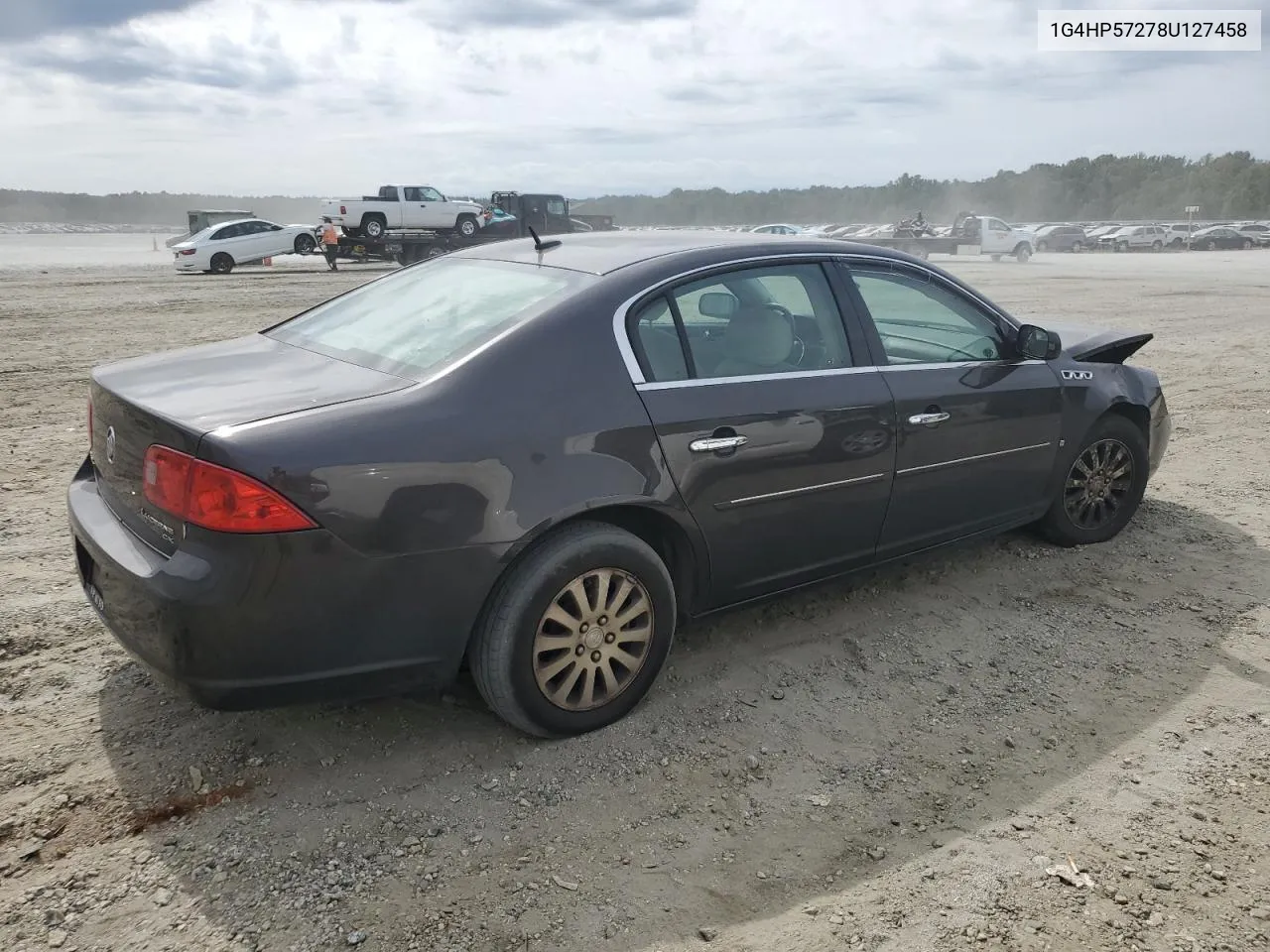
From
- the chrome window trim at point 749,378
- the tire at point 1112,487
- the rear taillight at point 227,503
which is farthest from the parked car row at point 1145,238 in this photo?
the rear taillight at point 227,503

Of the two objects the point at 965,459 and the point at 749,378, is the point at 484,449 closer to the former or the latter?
the point at 749,378

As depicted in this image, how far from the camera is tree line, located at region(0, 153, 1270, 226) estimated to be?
243 feet

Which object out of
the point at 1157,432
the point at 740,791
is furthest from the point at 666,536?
the point at 1157,432

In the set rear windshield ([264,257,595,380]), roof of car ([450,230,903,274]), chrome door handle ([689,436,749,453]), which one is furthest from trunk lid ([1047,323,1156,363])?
rear windshield ([264,257,595,380])

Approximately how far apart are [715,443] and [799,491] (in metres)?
0.45

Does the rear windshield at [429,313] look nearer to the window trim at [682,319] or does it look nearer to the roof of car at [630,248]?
the roof of car at [630,248]

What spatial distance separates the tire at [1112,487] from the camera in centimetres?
482

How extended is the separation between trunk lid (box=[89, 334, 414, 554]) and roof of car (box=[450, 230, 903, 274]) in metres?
0.90

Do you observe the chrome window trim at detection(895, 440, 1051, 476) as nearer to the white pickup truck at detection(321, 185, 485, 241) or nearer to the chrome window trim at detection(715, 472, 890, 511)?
the chrome window trim at detection(715, 472, 890, 511)

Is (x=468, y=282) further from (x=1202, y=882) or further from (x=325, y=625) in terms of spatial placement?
(x=1202, y=882)

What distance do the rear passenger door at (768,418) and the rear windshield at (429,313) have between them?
0.42 meters

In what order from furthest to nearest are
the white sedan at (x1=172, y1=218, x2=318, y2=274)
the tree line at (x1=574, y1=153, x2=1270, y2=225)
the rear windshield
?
the tree line at (x1=574, y1=153, x2=1270, y2=225) → the white sedan at (x1=172, y1=218, x2=318, y2=274) → the rear windshield

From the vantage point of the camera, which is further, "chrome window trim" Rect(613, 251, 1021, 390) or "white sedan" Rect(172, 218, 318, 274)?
"white sedan" Rect(172, 218, 318, 274)

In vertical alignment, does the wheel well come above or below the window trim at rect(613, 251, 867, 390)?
below
